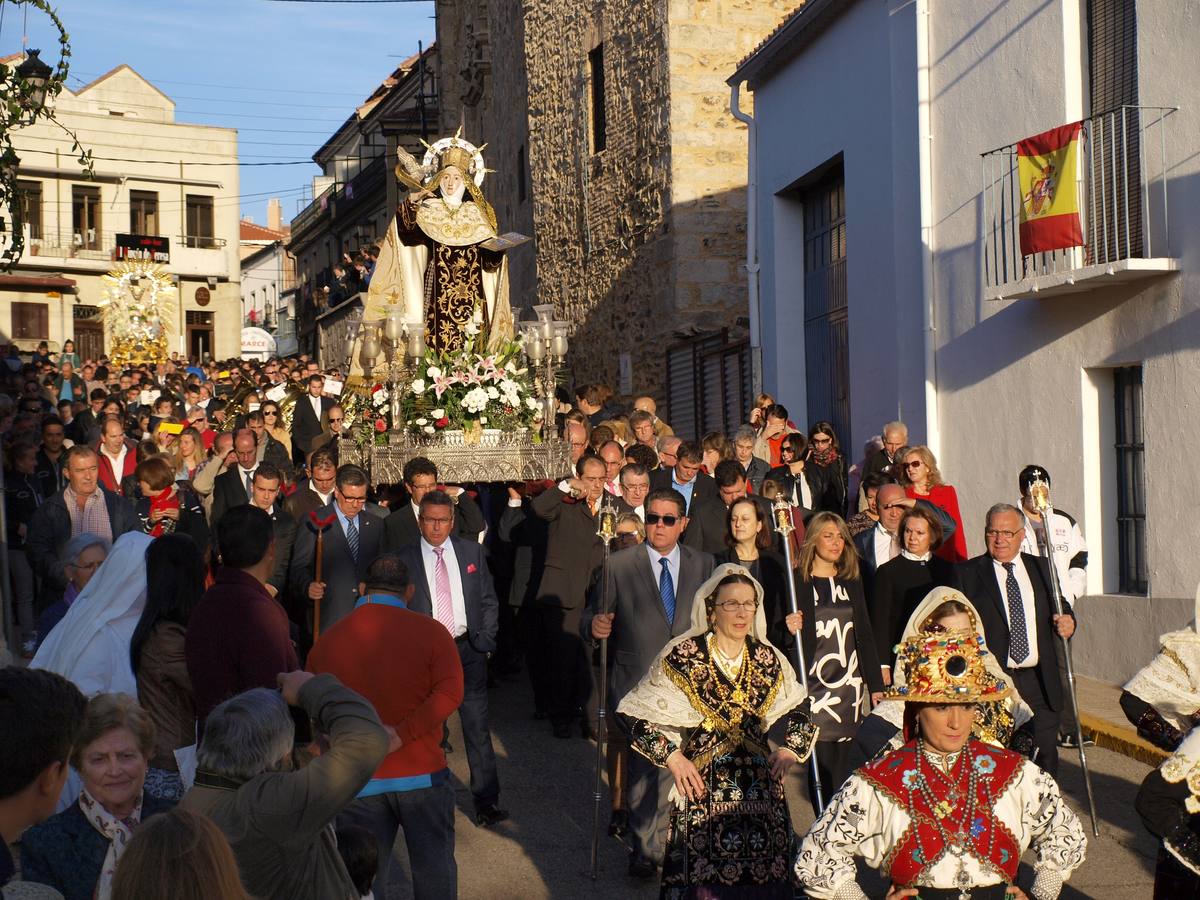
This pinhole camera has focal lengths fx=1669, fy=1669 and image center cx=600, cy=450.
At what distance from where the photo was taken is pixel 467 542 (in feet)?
30.2

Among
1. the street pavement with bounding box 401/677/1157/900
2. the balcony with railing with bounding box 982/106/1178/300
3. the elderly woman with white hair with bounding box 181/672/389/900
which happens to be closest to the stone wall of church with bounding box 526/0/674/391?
the balcony with railing with bounding box 982/106/1178/300

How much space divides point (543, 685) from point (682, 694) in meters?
5.75

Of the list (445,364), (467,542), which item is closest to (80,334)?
(445,364)

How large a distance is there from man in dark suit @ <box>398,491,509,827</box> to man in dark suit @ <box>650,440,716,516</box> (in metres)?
3.36

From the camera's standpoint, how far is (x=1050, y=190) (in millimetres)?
12844

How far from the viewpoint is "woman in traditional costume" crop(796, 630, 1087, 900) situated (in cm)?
466

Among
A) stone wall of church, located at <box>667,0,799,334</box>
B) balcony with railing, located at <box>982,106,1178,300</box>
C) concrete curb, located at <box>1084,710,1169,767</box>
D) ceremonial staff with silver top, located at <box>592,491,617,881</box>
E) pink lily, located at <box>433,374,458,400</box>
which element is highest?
stone wall of church, located at <box>667,0,799,334</box>

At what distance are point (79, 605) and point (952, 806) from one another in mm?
3409

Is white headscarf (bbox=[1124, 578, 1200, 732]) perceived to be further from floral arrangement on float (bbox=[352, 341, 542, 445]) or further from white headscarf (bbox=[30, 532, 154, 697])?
floral arrangement on float (bbox=[352, 341, 542, 445])

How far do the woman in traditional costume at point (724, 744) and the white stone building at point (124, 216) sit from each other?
5591 centimetres

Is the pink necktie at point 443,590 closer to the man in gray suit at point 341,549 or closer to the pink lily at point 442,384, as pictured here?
the man in gray suit at point 341,549

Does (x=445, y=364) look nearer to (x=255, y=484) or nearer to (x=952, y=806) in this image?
(x=255, y=484)

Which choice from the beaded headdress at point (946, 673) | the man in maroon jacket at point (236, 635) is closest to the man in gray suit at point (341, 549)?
the man in maroon jacket at point (236, 635)

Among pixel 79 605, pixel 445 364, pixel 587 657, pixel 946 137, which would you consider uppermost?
pixel 946 137
